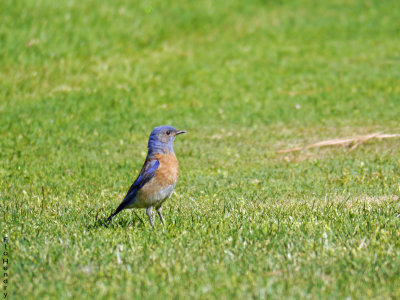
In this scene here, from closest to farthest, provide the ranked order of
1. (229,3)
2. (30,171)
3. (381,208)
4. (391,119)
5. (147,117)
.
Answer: (381,208), (30,171), (391,119), (147,117), (229,3)

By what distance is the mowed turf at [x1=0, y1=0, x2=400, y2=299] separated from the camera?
5.47 meters

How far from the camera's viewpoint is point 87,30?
66.5 ft

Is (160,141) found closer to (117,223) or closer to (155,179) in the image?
(155,179)

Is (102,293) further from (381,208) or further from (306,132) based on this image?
(306,132)

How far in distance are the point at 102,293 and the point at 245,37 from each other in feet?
60.2

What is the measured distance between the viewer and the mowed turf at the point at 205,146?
5.47 meters

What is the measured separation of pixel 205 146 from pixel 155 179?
245 inches

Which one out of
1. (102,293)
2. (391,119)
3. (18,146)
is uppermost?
(102,293)

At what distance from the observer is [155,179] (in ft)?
24.1

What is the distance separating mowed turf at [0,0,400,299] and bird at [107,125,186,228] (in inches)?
12.4

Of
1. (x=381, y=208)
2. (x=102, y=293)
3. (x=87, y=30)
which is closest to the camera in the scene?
(x=102, y=293)

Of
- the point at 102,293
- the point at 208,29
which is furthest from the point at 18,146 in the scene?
the point at 208,29

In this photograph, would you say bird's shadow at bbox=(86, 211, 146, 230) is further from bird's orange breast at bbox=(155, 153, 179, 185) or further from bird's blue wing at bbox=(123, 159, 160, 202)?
bird's orange breast at bbox=(155, 153, 179, 185)

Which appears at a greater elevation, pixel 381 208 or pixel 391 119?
pixel 381 208
